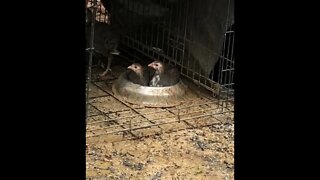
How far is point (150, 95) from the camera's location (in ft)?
10.2

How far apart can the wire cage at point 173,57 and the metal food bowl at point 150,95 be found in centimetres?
4

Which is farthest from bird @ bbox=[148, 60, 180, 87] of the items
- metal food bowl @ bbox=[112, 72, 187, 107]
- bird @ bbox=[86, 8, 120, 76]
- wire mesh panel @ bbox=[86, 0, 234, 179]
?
bird @ bbox=[86, 8, 120, 76]

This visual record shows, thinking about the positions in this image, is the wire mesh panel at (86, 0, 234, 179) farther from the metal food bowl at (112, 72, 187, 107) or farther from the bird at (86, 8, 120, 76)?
the bird at (86, 8, 120, 76)

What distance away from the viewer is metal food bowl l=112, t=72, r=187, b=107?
310 centimetres

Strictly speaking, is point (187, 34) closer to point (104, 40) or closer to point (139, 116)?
point (104, 40)

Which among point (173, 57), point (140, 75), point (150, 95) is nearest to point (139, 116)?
point (150, 95)

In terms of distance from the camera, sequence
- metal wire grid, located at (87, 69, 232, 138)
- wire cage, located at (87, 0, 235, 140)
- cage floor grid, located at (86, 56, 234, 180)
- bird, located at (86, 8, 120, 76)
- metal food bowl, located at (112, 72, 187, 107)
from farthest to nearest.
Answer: bird, located at (86, 8, 120, 76), metal food bowl, located at (112, 72, 187, 107), wire cage, located at (87, 0, 235, 140), metal wire grid, located at (87, 69, 232, 138), cage floor grid, located at (86, 56, 234, 180)

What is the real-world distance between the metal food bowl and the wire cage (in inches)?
1.4

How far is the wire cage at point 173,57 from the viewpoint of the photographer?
2898 millimetres
